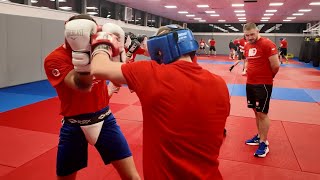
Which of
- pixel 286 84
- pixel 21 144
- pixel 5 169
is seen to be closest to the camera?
pixel 5 169

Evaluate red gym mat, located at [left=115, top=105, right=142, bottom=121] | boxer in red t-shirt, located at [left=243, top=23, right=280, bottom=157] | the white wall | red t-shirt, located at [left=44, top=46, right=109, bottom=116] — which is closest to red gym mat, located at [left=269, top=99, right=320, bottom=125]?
boxer in red t-shirt, located at [left=243, top=23, right=280, bottom=157]

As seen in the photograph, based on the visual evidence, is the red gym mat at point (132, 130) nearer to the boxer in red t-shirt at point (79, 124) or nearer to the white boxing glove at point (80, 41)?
the boxer in red t-shirt at point (79, 124)

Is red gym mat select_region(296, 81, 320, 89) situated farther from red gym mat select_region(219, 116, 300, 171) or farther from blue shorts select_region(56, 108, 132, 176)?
blue shorts select_region(56, 108, 132, 176)

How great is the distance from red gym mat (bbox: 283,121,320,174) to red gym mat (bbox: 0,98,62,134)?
3803 millimetres

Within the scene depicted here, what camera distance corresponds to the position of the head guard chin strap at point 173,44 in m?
1.24

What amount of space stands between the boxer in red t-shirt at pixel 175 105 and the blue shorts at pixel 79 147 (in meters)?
0.98

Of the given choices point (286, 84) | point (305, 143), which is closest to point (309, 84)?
point (286, 84)

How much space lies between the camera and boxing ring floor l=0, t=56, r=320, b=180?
3316 mm

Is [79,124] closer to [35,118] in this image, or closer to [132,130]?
[132,130]

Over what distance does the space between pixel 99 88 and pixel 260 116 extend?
9.09 ft

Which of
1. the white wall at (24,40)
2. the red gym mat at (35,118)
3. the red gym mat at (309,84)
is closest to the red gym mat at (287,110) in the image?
the red gym mat at (309,84)

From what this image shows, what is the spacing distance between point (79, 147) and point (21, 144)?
2.32 m

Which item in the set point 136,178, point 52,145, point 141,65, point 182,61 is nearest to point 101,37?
point 141,65

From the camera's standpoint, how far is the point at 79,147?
7.12ft
